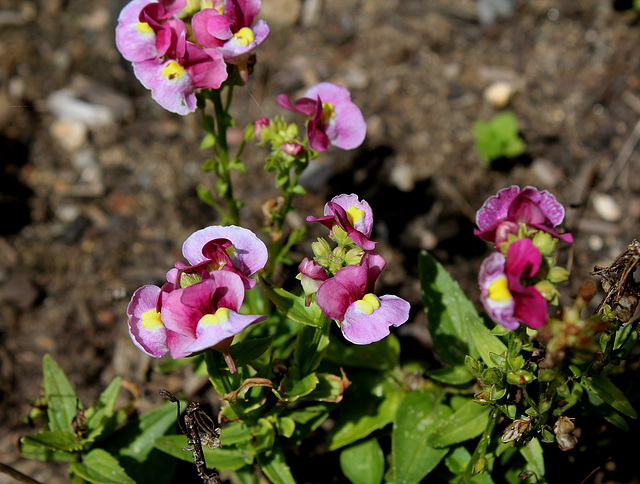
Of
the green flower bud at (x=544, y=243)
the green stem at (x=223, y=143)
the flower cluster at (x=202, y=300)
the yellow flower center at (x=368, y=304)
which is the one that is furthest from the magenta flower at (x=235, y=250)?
the green flower bud at (x=544, y=243)

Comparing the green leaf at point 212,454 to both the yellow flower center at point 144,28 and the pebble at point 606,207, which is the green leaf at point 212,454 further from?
the pebble at point 606,207

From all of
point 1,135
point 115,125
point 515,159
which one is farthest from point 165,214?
point 515,159

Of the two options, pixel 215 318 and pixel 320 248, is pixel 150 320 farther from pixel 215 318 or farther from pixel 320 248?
pixel 320 248

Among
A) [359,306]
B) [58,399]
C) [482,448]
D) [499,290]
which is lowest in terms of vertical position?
[58,399]

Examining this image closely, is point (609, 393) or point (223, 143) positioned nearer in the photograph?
point (609, 393)

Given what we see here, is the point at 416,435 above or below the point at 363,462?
above

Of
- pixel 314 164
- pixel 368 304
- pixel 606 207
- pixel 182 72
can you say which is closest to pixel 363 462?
pixel 368 304

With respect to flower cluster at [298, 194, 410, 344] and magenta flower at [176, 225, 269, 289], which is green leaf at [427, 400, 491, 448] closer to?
flower cluster at [298, 194, 410, 344]
